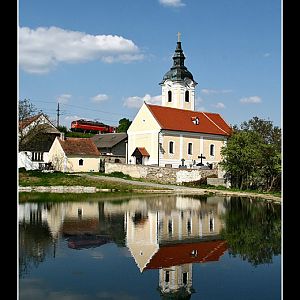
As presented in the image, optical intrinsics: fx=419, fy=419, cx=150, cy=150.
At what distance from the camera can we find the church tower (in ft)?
156

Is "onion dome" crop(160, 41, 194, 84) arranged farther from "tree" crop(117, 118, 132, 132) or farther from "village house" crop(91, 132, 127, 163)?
"tree" crop(117, 118, 132, 132)

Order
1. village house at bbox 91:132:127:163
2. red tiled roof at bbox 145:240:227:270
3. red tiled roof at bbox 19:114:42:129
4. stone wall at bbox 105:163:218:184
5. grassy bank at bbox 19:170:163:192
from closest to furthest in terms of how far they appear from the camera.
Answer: red tiled roof at bbox 145:240:227:270 < grassy bank at bbox 19:170:163:192 < red tiled roof at bbox 19:114:42:129 < stone wall at bbox 105:163:218:184 < village house at bbox 91:132:127:163

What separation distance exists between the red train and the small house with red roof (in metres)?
20.5

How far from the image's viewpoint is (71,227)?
1241 cm

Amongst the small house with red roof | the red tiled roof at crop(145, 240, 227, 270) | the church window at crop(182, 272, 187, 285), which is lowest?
the red tiled roof at crop(145, 240, 227, 270)

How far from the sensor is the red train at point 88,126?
60647mm

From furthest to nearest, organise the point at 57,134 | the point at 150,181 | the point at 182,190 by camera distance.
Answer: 1. the point at 57,134
2. the point at 150,181
3. the point at 182,190

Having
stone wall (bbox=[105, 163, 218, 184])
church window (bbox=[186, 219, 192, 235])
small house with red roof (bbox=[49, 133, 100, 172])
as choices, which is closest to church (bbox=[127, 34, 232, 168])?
small house with red roof (bbox=[49, 133, 100, 172])

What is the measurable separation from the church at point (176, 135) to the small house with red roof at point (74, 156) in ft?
14.2

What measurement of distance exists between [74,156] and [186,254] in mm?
30870

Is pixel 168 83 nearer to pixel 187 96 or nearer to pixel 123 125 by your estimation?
pixel 187 96
